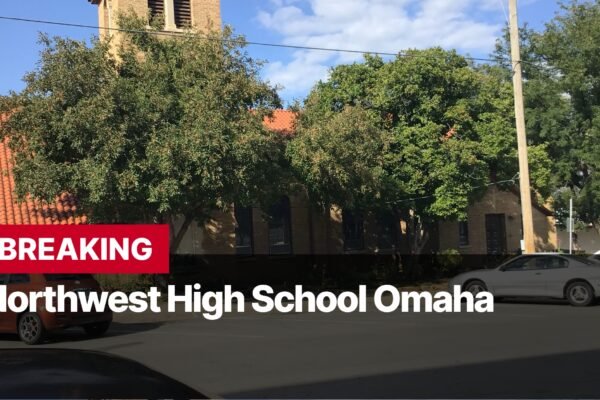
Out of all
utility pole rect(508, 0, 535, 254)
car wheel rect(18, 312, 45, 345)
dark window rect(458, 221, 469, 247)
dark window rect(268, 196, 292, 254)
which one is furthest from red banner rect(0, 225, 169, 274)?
dark window rect(458, 221, 469, 247)

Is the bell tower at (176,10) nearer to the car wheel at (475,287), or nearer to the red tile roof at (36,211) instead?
the red tile roof at (36,211)

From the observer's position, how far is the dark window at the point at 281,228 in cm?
2888

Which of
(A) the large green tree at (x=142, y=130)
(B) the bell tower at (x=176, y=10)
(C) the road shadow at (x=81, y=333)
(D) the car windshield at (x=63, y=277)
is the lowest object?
(C) the road shadow at (x=81, y=333)

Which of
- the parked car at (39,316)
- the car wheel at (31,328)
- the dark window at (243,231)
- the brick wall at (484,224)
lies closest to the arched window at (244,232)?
the dark window at (243,231)

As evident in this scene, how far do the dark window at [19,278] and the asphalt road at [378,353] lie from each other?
124 centimetres

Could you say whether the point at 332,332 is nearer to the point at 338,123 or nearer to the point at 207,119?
the point at 207,119

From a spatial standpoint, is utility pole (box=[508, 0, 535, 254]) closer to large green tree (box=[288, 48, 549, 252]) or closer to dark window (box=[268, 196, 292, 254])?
large green tree (box=[288, 48, 549, 252])

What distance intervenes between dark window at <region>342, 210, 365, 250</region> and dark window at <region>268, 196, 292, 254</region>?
2959 mm

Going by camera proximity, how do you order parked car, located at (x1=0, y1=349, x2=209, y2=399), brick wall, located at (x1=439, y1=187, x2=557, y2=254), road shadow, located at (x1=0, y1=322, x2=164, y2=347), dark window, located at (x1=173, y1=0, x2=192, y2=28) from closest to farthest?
parked car, located at (x1=0, y1=349, x2=209, y2=399) < road shadow, located at (x1=0, y1=322, x2=164, y2=347) < dark window, located at (x1=173, y1=0, x2=192, y2=28) < brick wall, located at (x1=439, y1=187, x2=557, y2=254)

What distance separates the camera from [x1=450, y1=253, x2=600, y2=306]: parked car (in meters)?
16.0

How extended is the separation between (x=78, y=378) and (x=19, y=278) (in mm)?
10578

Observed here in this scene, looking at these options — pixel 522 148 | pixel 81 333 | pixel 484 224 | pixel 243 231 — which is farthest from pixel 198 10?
pixel 484 224

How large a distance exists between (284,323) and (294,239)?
1462cm

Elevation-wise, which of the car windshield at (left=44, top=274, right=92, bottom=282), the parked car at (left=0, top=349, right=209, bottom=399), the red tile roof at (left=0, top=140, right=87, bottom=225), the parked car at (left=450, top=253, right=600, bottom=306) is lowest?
the parked car at (left=450, top=253, right=600, bottom=306)
